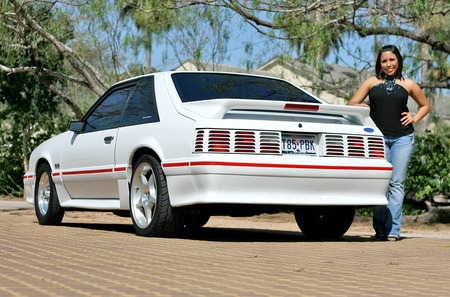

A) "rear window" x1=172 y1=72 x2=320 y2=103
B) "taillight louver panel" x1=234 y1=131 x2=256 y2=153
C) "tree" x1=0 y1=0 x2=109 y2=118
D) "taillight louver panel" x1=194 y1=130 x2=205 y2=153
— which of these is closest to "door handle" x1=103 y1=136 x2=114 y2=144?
"rear window" x1=172 y1=72 x2=320 y2=103

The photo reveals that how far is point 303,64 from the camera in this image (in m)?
14.0

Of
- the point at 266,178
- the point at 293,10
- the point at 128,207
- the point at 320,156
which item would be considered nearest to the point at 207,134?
the point at 266,178

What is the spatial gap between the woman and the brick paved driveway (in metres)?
0.39

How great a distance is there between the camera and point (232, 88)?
8.54 meters

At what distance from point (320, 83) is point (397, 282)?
9.40 metres

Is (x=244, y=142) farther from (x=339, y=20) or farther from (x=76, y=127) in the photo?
(x=339, y=20)

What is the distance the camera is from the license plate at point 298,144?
7.53m

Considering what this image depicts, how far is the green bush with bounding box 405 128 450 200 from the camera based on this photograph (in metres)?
14.0

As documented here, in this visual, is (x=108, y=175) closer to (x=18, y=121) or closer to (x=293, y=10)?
(x=293, y=10)

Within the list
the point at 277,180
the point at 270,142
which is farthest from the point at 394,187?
the point at 270,142

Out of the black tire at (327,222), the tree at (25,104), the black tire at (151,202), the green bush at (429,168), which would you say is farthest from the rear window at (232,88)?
the tree at (25,104)

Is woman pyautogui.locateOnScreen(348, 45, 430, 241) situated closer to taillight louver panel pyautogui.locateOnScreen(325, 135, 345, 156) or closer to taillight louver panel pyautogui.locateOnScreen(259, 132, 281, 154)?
taillight louver panel pyautogui.locateOnScreen(325, 135, 345, 156)

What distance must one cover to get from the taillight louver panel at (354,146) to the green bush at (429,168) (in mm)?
6255

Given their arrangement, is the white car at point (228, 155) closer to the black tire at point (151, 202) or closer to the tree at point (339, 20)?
the black tire at point (151, 202)
